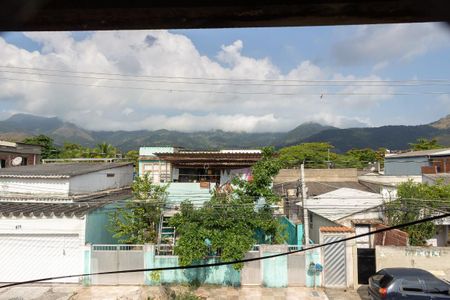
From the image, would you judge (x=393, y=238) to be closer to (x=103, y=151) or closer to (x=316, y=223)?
(x=316, y=223)

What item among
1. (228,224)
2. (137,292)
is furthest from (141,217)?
(228,224)

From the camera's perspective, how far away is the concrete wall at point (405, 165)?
28.4 m

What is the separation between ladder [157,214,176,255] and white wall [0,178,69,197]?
15.3ft

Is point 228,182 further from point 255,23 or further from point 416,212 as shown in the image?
point 255,23

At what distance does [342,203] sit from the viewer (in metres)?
16.0

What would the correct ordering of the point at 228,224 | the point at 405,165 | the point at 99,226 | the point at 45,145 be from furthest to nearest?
the point at 45,145
the point at 405,165
the point at 99,226
the point at 228,224

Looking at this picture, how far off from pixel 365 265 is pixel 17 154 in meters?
26.2

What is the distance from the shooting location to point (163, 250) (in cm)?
1281

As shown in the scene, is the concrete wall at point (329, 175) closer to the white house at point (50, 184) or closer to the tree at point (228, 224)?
the white house at point (50, 184)

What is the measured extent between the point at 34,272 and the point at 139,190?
4.66m

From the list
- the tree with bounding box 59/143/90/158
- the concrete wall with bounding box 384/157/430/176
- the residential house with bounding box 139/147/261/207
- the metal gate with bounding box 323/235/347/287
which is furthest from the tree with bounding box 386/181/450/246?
the tree with bounding box 59/143/90/158

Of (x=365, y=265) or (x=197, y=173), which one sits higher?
(x=197, y=173)

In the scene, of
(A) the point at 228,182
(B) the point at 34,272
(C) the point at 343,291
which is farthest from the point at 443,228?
(B) the point at 34,272

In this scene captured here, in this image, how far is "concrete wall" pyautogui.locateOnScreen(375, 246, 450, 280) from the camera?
11.8 metres
